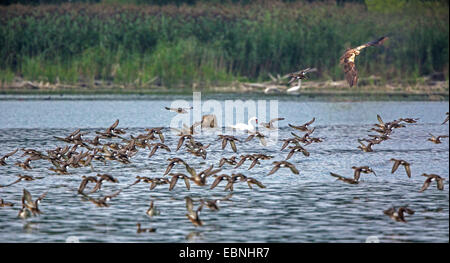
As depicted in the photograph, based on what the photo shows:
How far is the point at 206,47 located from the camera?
48469 millimetres

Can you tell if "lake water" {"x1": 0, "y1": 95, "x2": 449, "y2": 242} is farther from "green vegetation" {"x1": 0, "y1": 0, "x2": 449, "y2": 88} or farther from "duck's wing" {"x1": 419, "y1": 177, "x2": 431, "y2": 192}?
"green vegetation" {"x1": 0, "y1": 0, "x2": 449, "y2": 88}

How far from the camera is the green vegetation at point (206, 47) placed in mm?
47375

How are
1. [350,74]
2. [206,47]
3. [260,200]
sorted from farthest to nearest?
1. [206,47]
2. [350,74]
3. [260,200]

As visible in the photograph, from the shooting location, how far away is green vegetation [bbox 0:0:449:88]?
47.4 meters

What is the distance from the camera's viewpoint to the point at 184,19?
5112 cm

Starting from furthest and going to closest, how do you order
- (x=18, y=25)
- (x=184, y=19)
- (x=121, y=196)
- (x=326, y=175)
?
(x=184, y=19), (x=18, y=25), (x=326, y=175), (x=121, y=196)

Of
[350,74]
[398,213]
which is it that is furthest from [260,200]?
[350,74]

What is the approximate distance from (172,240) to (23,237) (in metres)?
2.48

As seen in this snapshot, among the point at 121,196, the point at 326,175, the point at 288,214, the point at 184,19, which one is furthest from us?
the point at 184,19

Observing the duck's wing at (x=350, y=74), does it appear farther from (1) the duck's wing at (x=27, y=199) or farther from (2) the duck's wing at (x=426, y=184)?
(1) the duck's wing at (x=27, y=199)

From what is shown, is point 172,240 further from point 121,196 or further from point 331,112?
point 331,112

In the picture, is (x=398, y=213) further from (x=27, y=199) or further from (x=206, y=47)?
(x=206, y=47)

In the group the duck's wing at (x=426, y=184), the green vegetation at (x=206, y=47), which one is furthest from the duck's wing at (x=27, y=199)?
the green vegetation at (x=206, y=47)

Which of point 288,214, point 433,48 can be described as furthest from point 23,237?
point 433,48
